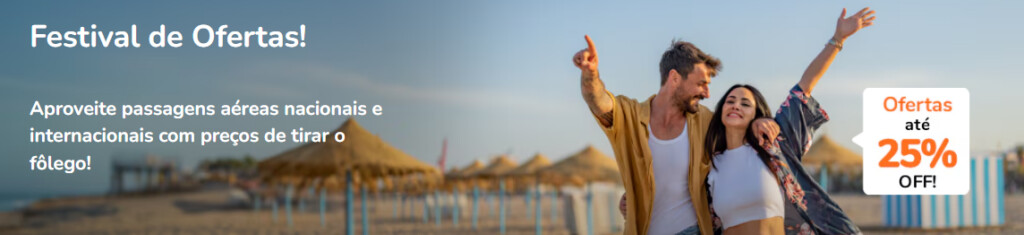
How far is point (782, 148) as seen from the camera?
269cm

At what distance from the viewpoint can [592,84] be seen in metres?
2.64

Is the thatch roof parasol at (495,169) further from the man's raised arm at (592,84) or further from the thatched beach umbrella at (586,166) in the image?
the man's raised arm at (592,84)

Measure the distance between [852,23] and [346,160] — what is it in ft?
29.9

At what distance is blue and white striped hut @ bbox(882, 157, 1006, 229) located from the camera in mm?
13234

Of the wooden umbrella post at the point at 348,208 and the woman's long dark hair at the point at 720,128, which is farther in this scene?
the wooden umbrella post at the point at 348,208

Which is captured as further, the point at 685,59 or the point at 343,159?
the point at 343,159

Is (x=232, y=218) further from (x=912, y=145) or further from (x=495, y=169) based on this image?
(x=912, y=145)

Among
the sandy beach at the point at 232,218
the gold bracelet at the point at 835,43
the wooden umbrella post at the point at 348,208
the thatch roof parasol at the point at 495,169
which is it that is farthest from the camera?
the thatch roof parasol at the point at 495,169

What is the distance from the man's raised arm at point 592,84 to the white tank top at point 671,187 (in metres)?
0.20

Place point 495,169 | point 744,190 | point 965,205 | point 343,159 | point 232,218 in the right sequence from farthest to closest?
point 232,218 < point 495,169 < point 965,205 < point 343,159 < point 744,190

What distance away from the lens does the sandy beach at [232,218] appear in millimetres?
18328

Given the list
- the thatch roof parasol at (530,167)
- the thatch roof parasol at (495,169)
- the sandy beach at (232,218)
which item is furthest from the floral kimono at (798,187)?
the thatch roof parasol at (495,169)

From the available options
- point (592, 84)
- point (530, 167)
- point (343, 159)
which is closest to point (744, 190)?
point (592, 84)

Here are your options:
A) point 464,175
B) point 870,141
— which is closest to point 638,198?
point 870,141
